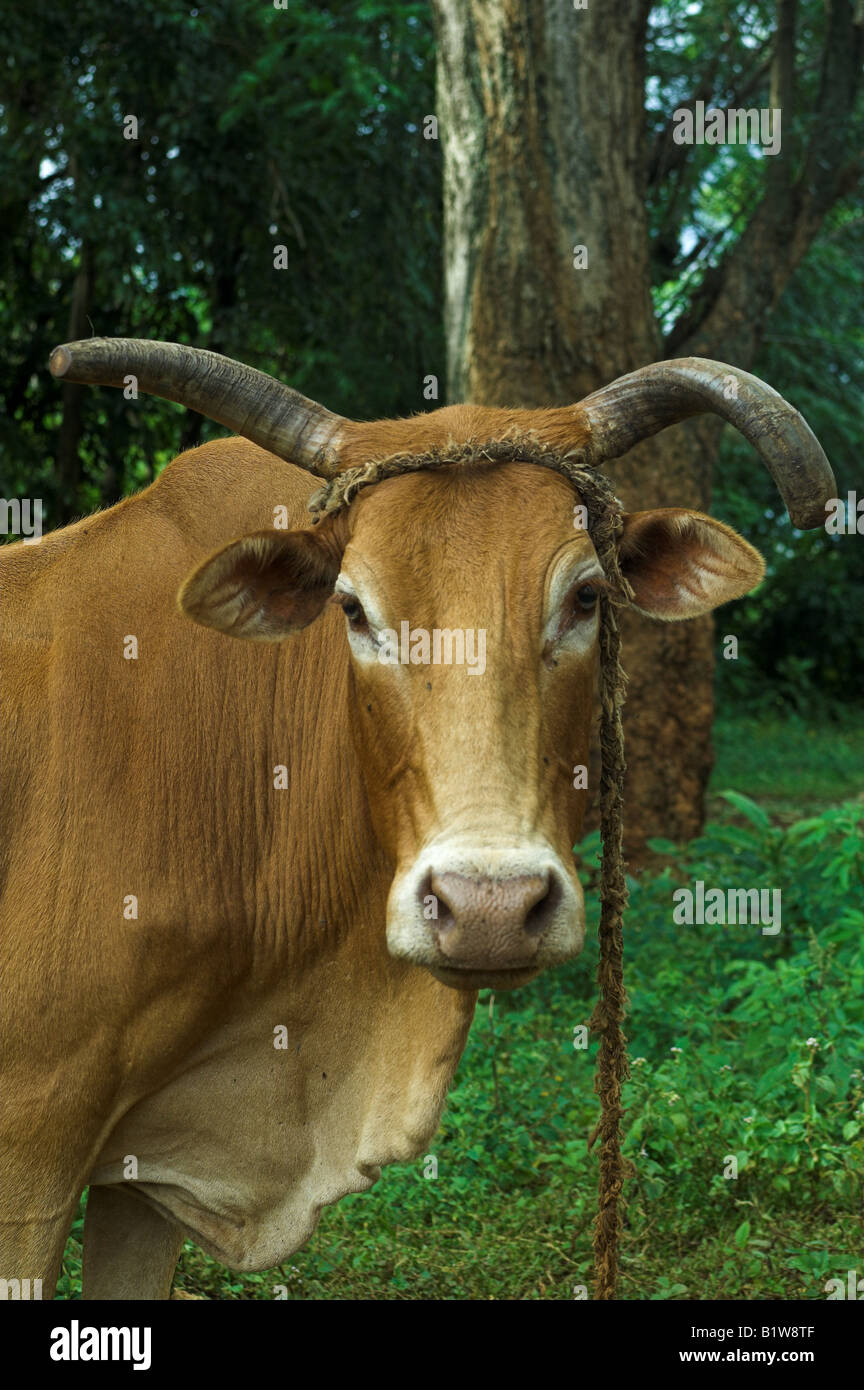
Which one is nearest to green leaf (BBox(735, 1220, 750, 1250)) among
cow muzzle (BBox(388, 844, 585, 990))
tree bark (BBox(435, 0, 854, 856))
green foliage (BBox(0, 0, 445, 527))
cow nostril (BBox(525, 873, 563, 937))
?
cow muzzle (BBox(388, 844, 585, 990))

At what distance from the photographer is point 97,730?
11.1 ft

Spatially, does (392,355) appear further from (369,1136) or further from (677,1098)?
(369,1136)

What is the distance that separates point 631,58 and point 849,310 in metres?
9.33

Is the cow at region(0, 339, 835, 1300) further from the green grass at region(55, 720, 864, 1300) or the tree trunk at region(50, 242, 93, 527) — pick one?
the tree trunk at region(50, 242, 93, 527)

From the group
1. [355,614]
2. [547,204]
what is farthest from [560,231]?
[355,614]

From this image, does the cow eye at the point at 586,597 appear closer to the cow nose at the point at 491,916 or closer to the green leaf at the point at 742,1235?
the cow nose at the point at 491,916

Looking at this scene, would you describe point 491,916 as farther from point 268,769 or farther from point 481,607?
point 268,769

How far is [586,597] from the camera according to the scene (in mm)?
3221

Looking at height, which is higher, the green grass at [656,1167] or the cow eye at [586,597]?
the cow eye at [586,597]

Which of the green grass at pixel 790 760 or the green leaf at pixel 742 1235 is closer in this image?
the green leaf at pixel 742 1235

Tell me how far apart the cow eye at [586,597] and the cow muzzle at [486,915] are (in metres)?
0.68

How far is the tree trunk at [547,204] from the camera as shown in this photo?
7.45 m

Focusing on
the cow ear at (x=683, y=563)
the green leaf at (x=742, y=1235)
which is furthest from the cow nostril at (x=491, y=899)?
the green leaf at (x=742, y=1235)

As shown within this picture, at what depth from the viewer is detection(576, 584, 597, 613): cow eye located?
10.5 feet
